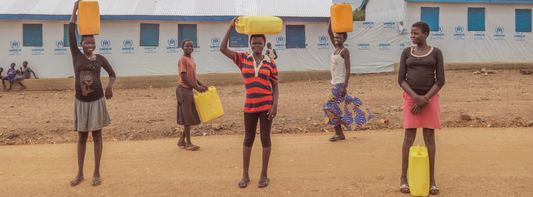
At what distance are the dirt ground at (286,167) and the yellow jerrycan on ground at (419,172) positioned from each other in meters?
0.20

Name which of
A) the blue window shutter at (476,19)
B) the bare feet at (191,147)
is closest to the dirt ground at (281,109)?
the bare feet at (191,147)

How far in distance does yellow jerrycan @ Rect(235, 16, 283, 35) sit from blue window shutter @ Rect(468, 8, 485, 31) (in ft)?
51.5

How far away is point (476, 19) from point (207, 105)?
15.0m

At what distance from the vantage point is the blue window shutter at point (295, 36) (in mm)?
17078

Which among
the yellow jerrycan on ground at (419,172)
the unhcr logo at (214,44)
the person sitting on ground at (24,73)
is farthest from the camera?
the unhcr logo at (214,44)

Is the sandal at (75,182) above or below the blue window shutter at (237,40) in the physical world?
below

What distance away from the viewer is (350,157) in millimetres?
5410

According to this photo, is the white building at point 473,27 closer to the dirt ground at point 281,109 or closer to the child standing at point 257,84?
the dirt ground at point 281,109

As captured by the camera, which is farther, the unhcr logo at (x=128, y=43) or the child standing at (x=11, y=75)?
the unhcr logo at (x=128, y=43)

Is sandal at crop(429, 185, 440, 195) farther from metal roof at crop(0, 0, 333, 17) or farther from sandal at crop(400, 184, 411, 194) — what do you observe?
metal roof at crop(0, 0, 333, 17)

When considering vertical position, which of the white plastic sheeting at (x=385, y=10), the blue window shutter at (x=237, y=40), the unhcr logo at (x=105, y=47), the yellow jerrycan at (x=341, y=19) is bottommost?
the yellow jerrycan at (x=341, y=19)

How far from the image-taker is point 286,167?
5035 mm

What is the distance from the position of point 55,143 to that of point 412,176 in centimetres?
549

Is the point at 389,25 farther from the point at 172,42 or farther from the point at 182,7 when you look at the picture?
the point at 172,42
